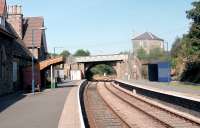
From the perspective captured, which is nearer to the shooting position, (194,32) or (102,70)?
(194,32)

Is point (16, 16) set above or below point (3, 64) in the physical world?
above

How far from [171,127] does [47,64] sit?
1318 inches

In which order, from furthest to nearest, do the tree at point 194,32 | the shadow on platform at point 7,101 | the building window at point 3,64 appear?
the tree at point 194,32 → the building window at point 3,64 → the shadow on platform at point 7,101

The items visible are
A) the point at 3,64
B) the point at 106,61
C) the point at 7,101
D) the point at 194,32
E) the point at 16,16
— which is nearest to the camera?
the point at 7,101

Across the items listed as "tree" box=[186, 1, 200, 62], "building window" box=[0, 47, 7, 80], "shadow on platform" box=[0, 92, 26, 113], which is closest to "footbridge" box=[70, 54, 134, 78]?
"tree" box=[186, 1, 200, 62]

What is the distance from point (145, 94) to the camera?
130 ft

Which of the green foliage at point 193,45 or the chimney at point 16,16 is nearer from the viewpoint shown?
the green foliage at point 193,45

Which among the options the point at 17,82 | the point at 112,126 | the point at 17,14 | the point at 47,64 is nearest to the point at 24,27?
the point at 17,14

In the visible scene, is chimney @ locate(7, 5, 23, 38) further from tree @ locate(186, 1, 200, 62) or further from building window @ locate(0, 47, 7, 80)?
building window @ locate(0, 47, 7, 80)

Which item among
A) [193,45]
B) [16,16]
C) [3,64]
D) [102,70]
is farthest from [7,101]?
[102,70]

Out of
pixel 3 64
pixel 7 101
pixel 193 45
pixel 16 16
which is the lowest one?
pixel 7 101

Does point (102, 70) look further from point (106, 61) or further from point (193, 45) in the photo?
point (193, 45)

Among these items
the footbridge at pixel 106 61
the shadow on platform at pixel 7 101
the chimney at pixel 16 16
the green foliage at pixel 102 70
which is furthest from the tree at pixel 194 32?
the green foliage at pixel 102 70

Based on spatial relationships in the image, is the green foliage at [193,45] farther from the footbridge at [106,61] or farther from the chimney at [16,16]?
the footbridge at [106,61]
